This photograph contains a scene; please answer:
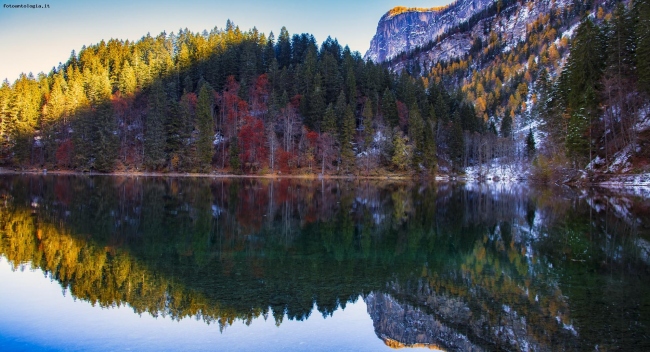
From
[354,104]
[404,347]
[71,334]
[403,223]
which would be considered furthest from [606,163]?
[71,334]

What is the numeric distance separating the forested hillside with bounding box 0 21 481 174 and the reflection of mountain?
66426 mm

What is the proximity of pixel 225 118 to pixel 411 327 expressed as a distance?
79.5 meters

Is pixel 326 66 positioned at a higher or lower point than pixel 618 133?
higher

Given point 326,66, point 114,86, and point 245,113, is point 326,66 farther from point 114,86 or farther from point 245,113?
point 114,86

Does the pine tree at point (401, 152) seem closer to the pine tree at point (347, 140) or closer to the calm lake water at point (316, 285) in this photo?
the pine tree at point (347, 140)

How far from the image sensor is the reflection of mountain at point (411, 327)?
7.74 metres

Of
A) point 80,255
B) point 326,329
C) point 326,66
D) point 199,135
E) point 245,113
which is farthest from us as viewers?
point 326,66

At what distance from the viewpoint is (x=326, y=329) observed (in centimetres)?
818

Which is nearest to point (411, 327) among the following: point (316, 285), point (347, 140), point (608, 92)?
point (316, 285)

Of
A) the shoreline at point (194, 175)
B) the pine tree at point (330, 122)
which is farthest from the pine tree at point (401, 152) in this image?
the pine tree at point (330, 122)

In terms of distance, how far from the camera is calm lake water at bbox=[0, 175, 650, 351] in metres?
7.70

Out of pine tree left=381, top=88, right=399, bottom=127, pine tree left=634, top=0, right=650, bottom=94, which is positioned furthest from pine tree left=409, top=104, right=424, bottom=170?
pine tree left=634, top=0, right=650, bottom=94

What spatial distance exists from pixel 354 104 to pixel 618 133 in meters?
46.4

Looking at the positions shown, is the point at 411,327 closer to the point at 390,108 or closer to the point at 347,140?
the point at 347,140
